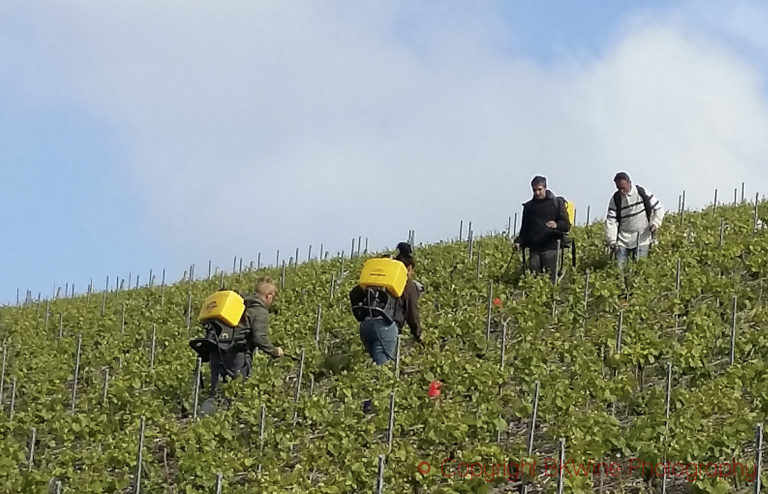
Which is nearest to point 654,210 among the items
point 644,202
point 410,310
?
point 644,202

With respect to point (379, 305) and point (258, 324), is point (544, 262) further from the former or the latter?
point (258, 324)

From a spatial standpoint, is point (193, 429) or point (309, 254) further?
point (309, 254)

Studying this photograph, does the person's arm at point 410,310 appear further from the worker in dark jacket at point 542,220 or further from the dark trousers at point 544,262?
the dark trousers at point 544,262

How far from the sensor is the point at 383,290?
1011 centimetres

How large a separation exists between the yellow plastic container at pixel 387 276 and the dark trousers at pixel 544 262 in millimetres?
3694

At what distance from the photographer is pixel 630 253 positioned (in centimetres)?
1347

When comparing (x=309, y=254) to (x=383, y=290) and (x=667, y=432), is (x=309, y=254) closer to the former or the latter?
(x=383, y=290)

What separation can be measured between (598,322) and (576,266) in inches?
122

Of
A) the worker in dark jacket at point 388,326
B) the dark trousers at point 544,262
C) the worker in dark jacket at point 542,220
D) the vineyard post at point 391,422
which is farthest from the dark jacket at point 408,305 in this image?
the dark trousers at point 544,262

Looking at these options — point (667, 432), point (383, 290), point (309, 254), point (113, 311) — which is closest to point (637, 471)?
point (667, 432)

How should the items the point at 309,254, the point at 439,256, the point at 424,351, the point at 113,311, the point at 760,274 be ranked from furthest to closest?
the point at 309,254 → the point at 113,311 → the point at 439,256 → the point at 760,274 → the point at 424,351

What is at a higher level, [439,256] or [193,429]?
[439,256]

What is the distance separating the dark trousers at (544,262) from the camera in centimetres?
1336

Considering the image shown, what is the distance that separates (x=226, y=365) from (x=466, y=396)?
98.7 inches
